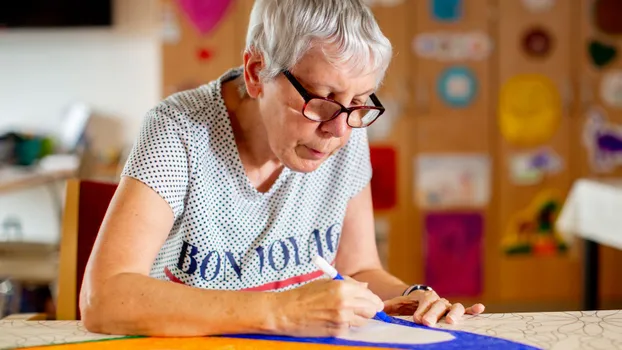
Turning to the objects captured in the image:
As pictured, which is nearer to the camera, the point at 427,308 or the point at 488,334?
the point at 488,334

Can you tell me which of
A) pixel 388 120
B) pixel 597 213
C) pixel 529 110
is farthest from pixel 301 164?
pixel 529 110

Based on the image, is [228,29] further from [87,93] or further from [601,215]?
[601,215]

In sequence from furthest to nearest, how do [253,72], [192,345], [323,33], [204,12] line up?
[204,12] < [253,72] < [323,33] < [192,345]

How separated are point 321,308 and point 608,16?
355 cm

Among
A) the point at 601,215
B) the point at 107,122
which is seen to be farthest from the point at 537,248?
the point at 107,122

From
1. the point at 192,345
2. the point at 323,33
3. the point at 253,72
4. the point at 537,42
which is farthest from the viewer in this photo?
the point at 537,42

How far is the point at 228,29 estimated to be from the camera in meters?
4.17

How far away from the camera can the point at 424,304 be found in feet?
4.61

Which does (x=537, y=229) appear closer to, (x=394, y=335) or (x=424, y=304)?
(x=424, y=304)

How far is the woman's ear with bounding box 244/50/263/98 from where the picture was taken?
1438 millimetres

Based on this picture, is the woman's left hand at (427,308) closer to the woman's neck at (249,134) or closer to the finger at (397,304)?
the finger at (397,304)

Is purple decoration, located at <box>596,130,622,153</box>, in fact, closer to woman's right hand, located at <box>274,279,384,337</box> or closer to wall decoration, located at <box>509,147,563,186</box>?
wall decoration, located at <box>509,147,563,186</box>

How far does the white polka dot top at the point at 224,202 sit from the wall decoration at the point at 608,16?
298cm

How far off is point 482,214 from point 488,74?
72 cm
